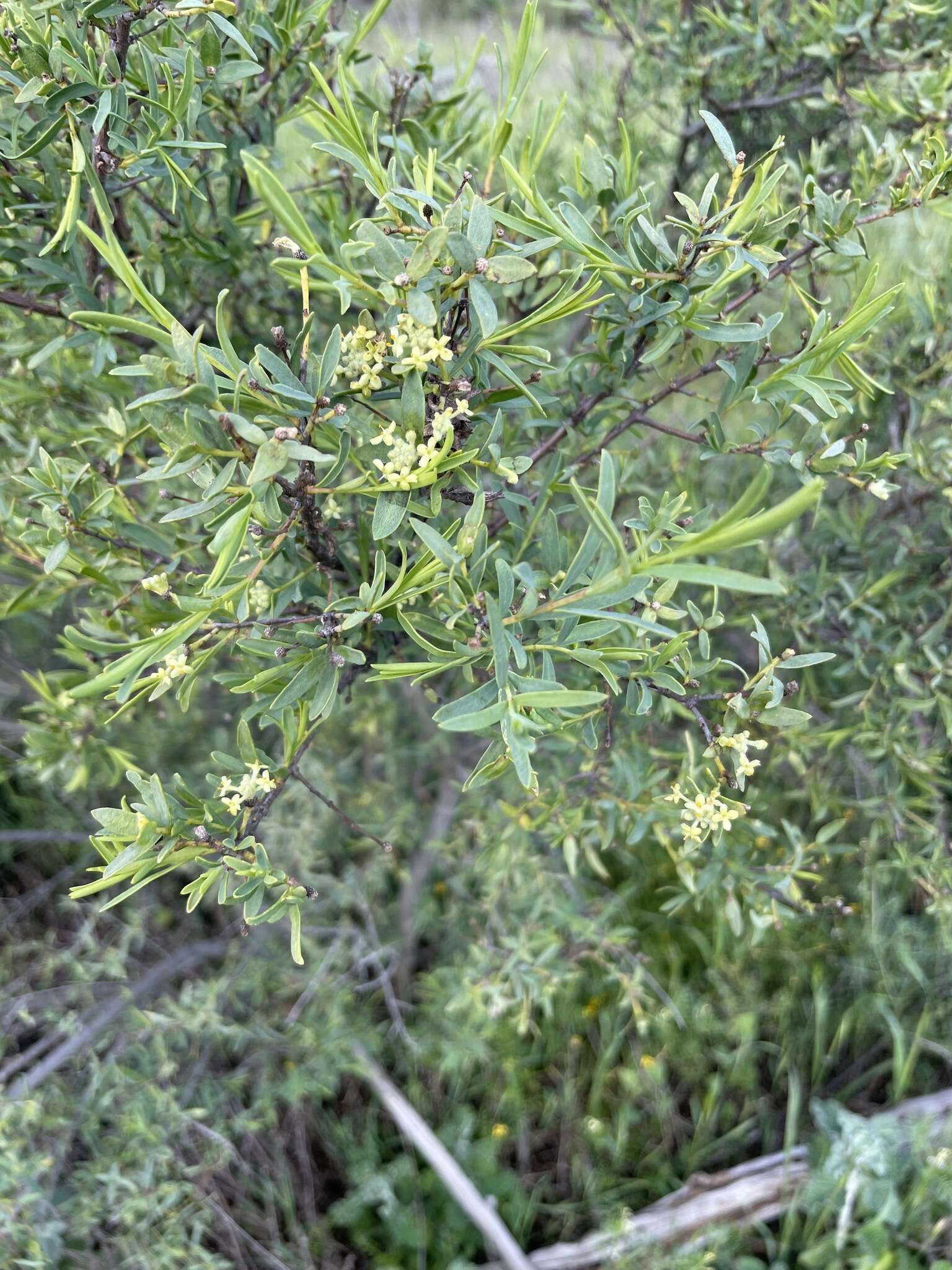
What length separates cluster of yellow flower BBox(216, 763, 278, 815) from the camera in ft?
2.28

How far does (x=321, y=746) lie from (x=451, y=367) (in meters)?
1.23

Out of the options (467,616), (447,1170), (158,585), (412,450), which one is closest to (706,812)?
(467,616)

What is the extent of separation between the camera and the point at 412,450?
1.98ft

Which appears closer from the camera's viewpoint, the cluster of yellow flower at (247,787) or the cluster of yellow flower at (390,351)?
the cluster of yellow flower at (390,351)

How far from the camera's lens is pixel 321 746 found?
5.71 ft

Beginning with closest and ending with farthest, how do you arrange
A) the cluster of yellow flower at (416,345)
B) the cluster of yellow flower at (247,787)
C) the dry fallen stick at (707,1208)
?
the cluster of yellow flower at (416,345)
the cluster of yellow flower at (247,787)
the dry fallen stick at (707,1208)

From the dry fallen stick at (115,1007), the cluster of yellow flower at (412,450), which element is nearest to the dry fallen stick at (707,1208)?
the dry fallen stick at (115,1007)

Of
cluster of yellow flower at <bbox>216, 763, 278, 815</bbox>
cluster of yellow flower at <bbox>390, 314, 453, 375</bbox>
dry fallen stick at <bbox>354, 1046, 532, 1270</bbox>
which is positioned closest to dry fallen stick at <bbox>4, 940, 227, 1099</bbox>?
dry fallen stick at <bbox>354, 1046, 532, 1270</bbox>

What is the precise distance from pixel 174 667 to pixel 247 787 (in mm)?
128

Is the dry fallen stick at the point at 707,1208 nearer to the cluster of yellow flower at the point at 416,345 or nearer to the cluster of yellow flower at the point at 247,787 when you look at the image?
the cluster of yellow flower at the point at 247,787

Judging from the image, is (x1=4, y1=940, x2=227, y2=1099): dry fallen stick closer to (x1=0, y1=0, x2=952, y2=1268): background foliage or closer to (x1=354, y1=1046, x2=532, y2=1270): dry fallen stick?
(x1=0, y1=0, x2=952, y2=1268): background foliage

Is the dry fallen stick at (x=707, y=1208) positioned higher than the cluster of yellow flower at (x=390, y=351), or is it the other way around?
the cluster of yellow flower at (x=390, y=351)

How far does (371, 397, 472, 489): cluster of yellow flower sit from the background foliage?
1cm

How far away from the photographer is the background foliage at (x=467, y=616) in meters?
0.64
